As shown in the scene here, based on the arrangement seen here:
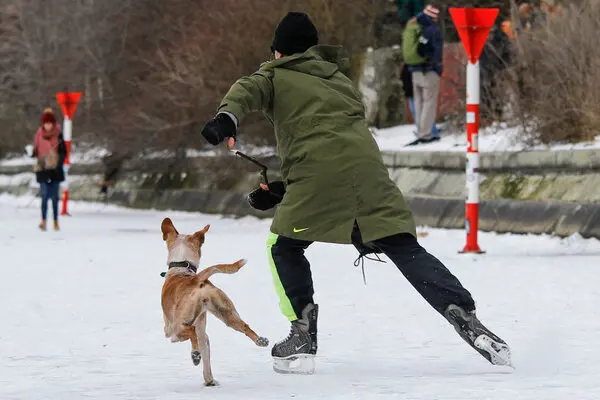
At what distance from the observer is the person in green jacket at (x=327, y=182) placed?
7250 millimetres

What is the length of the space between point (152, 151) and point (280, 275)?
20880mm

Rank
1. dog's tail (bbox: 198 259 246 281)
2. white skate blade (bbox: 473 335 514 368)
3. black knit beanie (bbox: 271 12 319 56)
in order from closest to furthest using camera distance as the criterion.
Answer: dog's tail (bbox: 198 259 246 281) → white skate blade (bbox: 473 335 514 368) → black knit beanie (bbox: 271 12 319 56)

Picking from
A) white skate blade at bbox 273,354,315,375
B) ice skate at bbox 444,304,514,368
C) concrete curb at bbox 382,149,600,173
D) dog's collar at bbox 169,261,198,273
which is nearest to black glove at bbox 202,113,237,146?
dog's collar at bbox 169,261,198,273

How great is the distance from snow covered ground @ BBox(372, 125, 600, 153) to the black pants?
9714 mm

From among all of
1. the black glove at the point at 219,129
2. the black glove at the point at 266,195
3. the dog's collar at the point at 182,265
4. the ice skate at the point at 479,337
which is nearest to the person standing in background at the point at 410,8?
the black glove at the point at 266,195

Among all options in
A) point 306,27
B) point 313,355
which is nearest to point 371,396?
point 313,355

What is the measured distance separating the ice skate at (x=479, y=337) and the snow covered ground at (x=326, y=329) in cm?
8

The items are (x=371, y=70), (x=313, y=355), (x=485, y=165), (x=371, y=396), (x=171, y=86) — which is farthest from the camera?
(x=171, y=86)

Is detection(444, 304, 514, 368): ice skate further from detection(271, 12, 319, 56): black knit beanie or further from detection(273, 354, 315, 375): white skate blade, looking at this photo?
detection(271, 12, 319, 56): black knit beanie

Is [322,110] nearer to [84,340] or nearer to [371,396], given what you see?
[371,396]

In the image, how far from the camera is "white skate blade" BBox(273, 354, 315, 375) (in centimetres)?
747

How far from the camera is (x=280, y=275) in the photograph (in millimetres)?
7449

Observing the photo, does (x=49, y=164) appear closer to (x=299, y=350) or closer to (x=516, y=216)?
(x=516, y=216)

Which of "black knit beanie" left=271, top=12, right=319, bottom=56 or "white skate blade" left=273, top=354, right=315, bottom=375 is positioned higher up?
"black knit beanie" left=271, top=12, right=319, bottom=56
